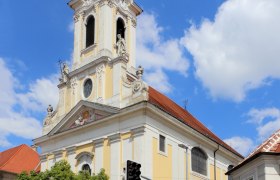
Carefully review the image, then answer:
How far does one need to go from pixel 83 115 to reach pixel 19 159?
1436 centimetres

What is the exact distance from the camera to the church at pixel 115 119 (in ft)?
113

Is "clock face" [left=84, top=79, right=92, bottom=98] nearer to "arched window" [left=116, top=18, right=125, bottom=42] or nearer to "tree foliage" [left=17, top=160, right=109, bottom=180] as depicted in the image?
"arched window" [left=116, top=18, right=125, bottom=42]

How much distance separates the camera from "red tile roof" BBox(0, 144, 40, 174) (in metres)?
47.5

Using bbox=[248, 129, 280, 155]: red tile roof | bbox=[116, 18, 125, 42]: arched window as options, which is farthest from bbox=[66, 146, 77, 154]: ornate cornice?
bbox=[248, 129, 280, 155]: red tile roof

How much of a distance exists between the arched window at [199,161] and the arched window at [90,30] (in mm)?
11964

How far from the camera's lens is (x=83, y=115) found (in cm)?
3800

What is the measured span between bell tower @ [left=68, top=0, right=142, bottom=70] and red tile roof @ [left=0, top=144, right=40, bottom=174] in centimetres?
1271

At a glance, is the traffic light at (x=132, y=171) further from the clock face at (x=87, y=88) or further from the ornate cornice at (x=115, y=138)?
the clock face at (x=87, y=88)

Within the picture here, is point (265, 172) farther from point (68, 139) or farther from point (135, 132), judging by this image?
point (68, 139)

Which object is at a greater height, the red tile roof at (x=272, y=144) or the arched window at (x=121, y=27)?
the arched window at (x=121, y=27)

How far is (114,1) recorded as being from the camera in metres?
41.2

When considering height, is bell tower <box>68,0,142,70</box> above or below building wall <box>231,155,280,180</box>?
above

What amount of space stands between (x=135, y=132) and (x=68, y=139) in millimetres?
6812

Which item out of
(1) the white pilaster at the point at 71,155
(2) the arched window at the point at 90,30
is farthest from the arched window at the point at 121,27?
(1) the white pilaster at the point at 71,155
